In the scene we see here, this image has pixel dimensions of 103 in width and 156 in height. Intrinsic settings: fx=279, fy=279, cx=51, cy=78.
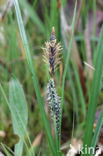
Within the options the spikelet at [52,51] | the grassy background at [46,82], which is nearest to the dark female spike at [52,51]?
the spikelet at [52,51]

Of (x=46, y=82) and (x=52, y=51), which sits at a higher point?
(x=52, y=51)

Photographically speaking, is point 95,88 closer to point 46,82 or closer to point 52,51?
point 52,51

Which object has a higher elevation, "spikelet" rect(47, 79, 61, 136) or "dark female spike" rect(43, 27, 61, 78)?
"dark female spike" rect(43, 27, 61, 78)

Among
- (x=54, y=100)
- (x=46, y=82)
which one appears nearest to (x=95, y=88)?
(x=54, y=100)

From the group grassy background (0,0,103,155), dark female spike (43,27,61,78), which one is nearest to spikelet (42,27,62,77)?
dark female spike (43,27,61,78)

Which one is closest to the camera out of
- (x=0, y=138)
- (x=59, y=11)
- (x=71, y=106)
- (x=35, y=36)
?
(x=0, y=138)

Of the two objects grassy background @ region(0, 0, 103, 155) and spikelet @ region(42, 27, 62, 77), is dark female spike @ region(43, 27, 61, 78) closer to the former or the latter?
spikelet @ region(42, 27, 62, 77)

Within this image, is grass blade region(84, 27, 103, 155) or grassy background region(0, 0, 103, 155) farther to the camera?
grassy background region(0, 0, 103, 155)

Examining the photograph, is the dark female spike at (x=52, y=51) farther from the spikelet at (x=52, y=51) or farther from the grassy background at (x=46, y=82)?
the grassy background at (x=46, y=82)

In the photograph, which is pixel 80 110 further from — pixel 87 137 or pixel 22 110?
pixel 87 137

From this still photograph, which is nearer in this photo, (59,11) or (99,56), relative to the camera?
(99,56)

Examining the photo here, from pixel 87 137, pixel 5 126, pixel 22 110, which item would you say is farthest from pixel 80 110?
pixel 87 137
